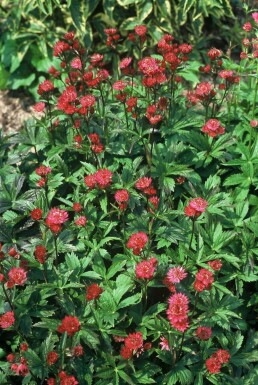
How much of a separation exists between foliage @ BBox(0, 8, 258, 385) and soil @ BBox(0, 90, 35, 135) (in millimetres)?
1667

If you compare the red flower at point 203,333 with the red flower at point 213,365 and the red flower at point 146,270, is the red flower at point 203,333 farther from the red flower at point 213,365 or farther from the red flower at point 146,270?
the red flower at point 146,270

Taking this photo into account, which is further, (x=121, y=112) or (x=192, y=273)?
(x=121, y=112)

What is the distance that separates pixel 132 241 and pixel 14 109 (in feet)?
10.8

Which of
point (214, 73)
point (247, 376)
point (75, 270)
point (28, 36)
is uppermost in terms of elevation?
point (214, 73)

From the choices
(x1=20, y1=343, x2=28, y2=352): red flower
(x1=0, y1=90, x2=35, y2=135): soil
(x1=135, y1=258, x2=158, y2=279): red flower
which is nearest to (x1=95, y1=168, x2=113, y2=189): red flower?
(x1=135, y1=258, x2=158, y2=279): red flower

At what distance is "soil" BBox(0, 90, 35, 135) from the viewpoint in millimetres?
5297

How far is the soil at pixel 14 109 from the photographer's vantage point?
530 cm

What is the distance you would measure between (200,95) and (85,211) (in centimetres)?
100

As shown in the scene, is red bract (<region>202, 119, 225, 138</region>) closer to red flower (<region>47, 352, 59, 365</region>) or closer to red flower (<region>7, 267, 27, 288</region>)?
red flower (<region>7, 267, 27, 288</region>)

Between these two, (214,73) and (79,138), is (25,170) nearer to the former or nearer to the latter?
(79,138)

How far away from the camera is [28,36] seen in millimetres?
5320

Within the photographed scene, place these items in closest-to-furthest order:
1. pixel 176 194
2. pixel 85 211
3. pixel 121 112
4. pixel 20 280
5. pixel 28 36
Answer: pixel 20 280 < pixel 85 211 < pixel 176 194 < pixel 121 112 < pixel 28 36

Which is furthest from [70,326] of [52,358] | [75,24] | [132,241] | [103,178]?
[75,24]

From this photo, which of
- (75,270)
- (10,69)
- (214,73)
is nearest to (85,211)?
(75,270)
